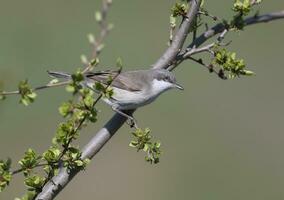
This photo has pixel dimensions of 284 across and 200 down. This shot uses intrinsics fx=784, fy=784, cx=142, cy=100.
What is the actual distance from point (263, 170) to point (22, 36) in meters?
7.00

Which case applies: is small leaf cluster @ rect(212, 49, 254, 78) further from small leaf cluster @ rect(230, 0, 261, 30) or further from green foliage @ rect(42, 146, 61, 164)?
green foliage @ rect(42, 146, 61, 164)

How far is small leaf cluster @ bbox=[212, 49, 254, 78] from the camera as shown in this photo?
3410 mm

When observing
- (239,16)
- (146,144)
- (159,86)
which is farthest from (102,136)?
(159,86)

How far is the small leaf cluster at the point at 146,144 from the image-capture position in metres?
3.28

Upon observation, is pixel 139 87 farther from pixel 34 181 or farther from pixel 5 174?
pixel 5 174

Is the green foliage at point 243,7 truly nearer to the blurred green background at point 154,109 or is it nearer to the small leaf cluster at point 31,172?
the small leaf cluster at point 31,172

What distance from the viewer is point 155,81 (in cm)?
608

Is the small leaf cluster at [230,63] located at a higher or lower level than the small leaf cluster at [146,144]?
higher

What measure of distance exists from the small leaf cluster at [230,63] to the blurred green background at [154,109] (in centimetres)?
795

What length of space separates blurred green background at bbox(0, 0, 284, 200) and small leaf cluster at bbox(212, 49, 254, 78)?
7.95 m

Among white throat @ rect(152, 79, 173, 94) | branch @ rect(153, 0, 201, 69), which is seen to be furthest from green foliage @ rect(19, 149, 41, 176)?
white throat @ rect(152, 79, 173, 94)

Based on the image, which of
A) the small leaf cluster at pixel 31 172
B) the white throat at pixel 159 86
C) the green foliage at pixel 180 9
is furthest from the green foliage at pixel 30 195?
the white throat at pixel 159 86

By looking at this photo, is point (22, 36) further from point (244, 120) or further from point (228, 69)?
point (228, 69)

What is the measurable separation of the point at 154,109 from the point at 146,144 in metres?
12.2
